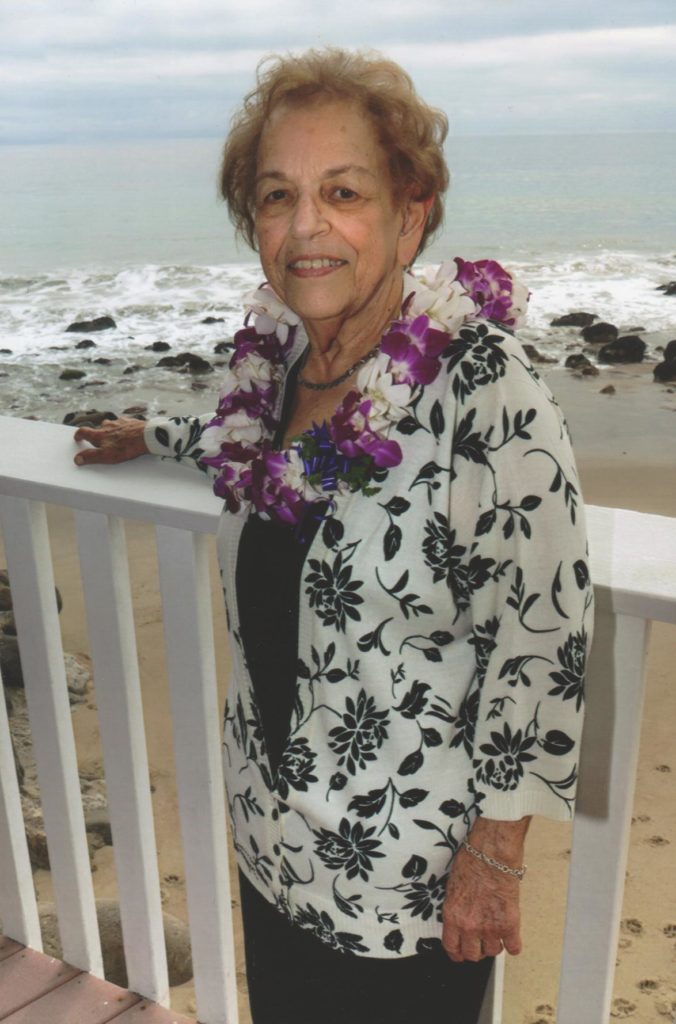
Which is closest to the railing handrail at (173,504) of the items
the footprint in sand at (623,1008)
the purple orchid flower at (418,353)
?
the purple orchid flower at (418,353)

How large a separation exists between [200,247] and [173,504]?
2134 centimetres

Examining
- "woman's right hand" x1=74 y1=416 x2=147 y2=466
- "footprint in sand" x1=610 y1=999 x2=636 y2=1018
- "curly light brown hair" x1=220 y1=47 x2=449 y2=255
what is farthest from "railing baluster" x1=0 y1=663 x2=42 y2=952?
"footprint in sand" x1=610 y1=999 x2=636 y2=1018

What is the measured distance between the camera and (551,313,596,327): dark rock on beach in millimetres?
15820

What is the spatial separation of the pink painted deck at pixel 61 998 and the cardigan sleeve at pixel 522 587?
2.84ft

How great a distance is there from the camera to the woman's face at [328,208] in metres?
0.94

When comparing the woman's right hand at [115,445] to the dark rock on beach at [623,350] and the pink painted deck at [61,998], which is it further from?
the dark rock on beach at [623,350]

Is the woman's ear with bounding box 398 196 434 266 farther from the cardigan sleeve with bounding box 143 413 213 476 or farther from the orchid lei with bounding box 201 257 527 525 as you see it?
the cardigan sleeve with bounding box 143 413 213 476

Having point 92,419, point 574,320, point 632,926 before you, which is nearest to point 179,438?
point 92,419

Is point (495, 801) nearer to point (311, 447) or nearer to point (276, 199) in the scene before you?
point (311, 447)

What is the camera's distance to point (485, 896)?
0.93 metres

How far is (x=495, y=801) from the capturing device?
2.98 feet

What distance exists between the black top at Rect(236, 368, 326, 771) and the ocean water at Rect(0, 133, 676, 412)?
32.2ft

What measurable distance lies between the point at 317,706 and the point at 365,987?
31 cm

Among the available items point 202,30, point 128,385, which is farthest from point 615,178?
point 128,385
